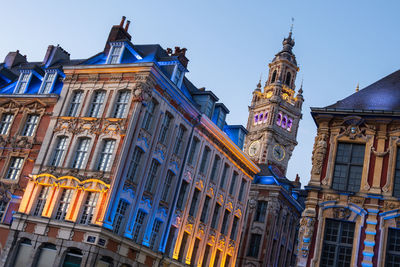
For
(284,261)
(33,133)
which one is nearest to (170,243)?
(33,133)

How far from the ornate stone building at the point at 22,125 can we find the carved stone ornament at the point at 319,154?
1809cm

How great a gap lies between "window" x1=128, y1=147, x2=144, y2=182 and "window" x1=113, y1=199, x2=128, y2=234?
4.94ft

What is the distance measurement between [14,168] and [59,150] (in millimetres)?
4414

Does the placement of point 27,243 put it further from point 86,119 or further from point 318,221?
point 318,221

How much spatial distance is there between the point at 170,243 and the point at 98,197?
7.72m

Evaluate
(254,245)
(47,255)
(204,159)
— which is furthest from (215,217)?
(47,255)

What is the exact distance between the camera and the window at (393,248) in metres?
22.9

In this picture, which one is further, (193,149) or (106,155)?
(193,149)

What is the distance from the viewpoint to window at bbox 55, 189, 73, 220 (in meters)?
30.6

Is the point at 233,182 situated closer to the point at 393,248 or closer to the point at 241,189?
the point at 241,189

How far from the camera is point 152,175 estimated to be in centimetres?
3334

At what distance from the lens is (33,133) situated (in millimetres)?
35438

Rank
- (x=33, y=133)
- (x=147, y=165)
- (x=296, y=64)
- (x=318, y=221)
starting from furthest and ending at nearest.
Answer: (x=296, y=64), (x=33, y=133), (x=147, y=165), (x=318, y=221)

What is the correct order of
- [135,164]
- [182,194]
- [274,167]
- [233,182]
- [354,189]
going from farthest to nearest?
[274,167], [233,182], [182,194], [135,164], [354,189]
